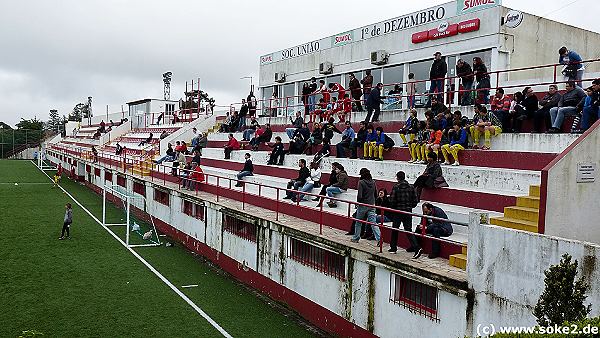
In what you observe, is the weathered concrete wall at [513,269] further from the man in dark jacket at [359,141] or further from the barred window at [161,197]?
the barred window at [161,197]

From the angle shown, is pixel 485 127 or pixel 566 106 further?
pixel 485 127

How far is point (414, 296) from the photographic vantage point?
8.84 m

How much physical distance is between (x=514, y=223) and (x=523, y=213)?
0.29 meters

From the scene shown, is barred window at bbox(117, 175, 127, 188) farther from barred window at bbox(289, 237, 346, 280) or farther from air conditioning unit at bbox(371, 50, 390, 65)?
barred window at bbox(289, 237, 346, 280)

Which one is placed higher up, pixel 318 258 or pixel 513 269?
pixel 513 269

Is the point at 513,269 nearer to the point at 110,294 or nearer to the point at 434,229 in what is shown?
the point at 434,229

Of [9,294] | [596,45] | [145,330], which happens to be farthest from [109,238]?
[596,45]

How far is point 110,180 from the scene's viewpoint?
3212cm

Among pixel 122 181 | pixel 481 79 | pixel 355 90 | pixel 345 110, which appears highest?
pixel 355 90

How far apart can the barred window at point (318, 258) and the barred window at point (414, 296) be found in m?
1.60

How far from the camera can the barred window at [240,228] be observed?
14.4m

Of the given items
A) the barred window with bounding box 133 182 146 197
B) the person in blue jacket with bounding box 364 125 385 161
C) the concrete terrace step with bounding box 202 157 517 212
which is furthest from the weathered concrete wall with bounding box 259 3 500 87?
the barred window with bounding box 133 182 146 197

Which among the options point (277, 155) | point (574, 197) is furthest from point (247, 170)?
point (574, 197)

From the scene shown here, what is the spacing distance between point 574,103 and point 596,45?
37.2ft
